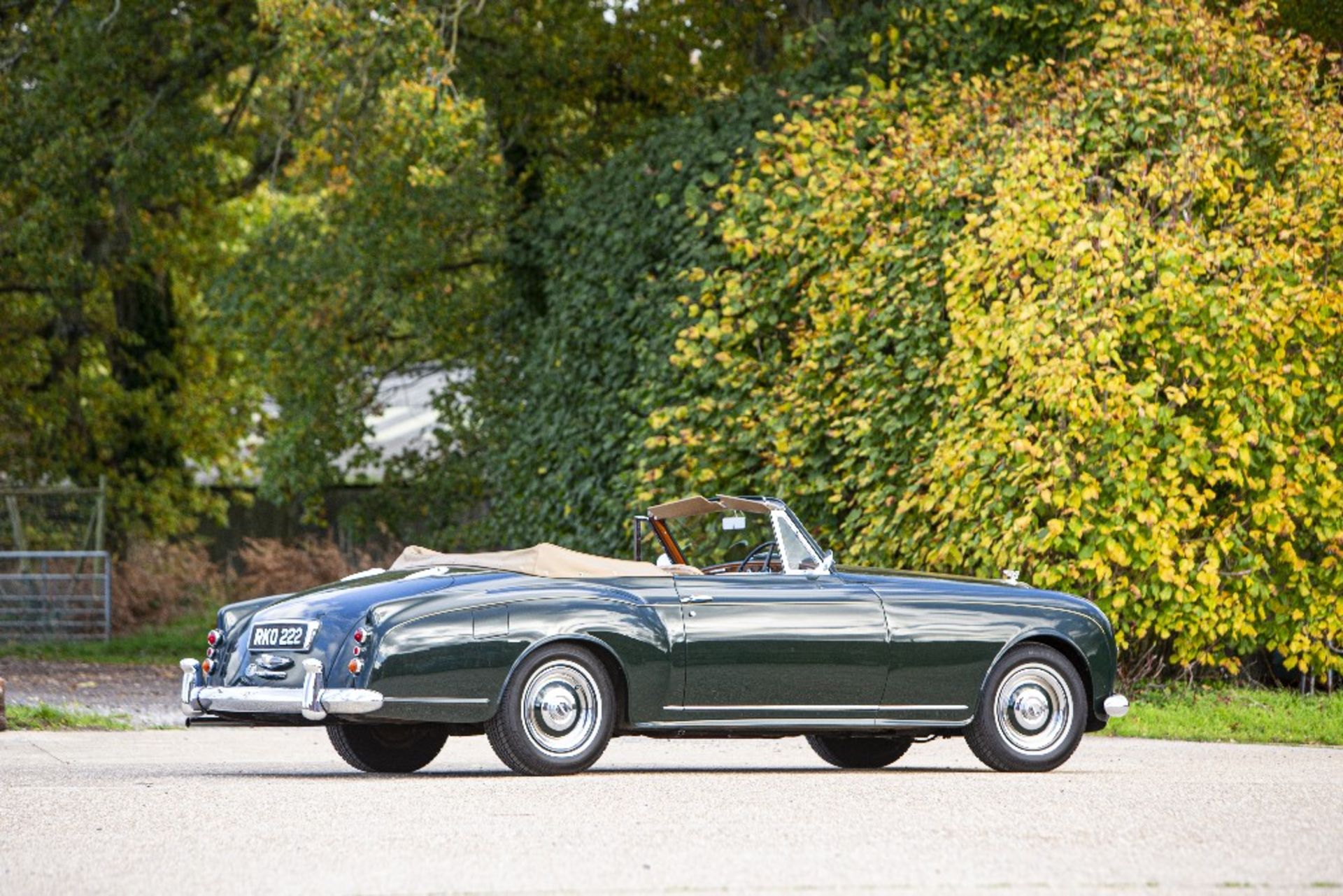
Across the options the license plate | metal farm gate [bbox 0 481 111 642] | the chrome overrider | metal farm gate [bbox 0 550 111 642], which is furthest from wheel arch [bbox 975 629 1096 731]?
metal farm gate [bbox 0 550 111 642]

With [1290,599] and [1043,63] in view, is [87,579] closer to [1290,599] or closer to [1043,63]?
[1043,63]

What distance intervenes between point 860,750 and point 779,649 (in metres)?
1.39

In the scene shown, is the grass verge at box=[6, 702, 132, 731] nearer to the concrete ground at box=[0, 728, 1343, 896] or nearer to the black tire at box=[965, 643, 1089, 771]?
the concrete ground at box=[0, 728, 1343, 896]

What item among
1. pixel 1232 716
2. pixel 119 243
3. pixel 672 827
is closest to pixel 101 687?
pixel 1232 716

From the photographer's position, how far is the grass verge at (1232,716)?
12.9 meters

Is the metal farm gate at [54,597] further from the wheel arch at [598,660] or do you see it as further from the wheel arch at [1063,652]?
the wheel arch at [1063,652]

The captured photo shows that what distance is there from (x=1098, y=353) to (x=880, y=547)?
2.36m

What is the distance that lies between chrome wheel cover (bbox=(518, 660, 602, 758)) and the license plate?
40.8 inches

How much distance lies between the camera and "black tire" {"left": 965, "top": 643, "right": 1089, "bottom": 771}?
10359mm

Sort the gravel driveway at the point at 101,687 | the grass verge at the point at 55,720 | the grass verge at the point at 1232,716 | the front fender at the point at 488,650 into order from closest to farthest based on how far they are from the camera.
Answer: the front fender at the point at 488,650 → the grass verge at the point at 1232,716 → the grass verge at the point at 55,720 → the gravel driveway at the point at 101,687

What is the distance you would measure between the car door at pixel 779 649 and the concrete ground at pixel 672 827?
0.38 meters

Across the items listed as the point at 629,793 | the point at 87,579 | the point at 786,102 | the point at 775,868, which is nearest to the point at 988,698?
the point at 629,793

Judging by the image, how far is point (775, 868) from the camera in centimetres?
672

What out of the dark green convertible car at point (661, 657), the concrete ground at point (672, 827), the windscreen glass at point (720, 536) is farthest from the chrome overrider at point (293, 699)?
the windscreen glass at point (720, 536)
